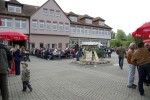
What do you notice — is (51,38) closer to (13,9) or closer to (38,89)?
(13,9)

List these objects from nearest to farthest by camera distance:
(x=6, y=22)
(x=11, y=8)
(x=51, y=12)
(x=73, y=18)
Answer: (x=6, y=22), (x=11, y=8), (x=51, y=12), (x=73, y=18)

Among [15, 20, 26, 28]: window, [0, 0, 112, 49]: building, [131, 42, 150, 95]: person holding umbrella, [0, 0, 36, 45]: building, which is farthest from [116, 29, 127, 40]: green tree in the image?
[131, 42, 150, 95]: person holding umbrella

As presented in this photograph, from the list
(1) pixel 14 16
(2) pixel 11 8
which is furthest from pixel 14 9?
(1) pixel 14 16

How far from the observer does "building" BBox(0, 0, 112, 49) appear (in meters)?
37.2

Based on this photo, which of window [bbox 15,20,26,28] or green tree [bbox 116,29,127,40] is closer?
window [bbox 15,20,26,28]

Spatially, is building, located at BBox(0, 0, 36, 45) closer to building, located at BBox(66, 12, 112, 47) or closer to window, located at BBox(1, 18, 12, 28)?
window, located at BBox(1, 18, 12, 28)

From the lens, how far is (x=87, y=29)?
163 feet

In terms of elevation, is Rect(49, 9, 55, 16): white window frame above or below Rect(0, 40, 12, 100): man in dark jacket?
above

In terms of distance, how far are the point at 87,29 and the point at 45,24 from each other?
12.7m

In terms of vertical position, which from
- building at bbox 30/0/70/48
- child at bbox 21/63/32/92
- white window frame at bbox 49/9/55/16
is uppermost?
white window frame at bbox 49/9/55/16

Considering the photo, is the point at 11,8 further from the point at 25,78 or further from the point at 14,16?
the point at 25,78

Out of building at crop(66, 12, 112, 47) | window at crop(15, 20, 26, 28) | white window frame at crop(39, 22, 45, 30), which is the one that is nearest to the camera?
window at crop(15, 20, 26, 28)

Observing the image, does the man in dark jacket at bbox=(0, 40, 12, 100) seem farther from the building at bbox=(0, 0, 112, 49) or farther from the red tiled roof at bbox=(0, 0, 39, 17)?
the red tiled roof at bbox=(0, 0, 39, 17)

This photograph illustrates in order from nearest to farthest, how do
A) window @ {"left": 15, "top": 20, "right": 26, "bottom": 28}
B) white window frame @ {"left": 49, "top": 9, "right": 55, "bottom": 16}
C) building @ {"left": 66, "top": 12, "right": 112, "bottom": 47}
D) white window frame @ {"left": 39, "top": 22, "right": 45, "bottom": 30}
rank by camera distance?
window @ {"left": 15, "top": 20, "right": 26, "bottom": 28}, white window frame @ {"left": 39, "top": 22, "right": 45, "bottom": 30}, white window frame @ {"left": 49, "top": 9, "right": 55, "bottom": 16}, building @ {"left": 66, "top": 12, "right": 112, "bottom": 47}
